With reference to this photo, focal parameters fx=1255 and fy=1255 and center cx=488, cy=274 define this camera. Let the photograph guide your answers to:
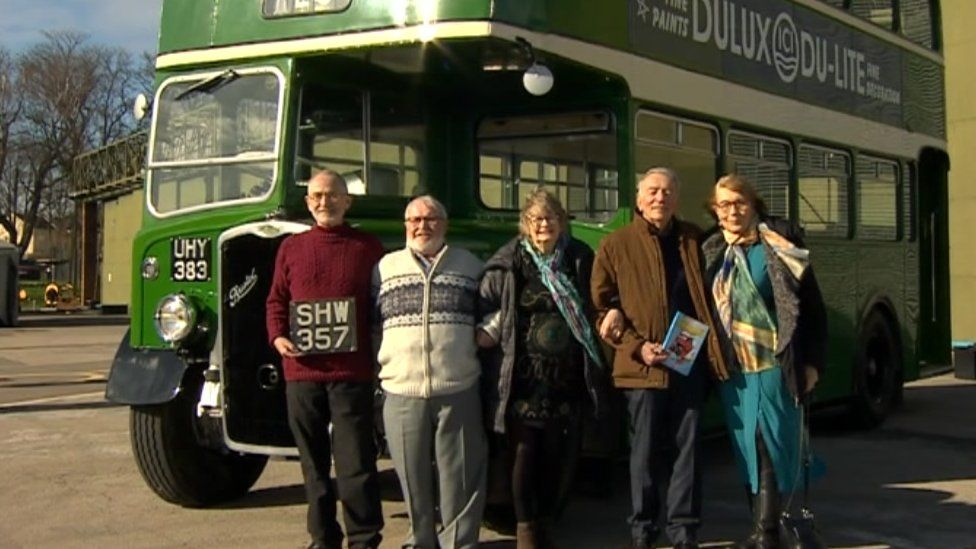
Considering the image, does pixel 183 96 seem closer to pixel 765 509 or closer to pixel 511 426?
pixel 511 426

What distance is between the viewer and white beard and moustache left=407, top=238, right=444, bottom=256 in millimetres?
5500

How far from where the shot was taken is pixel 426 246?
550 centimetres

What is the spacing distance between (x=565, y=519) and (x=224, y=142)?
2789 mm

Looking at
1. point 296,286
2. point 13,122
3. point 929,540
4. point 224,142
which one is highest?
point 13,122

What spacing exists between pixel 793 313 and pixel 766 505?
3.03 feet

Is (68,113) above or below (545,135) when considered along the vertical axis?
above

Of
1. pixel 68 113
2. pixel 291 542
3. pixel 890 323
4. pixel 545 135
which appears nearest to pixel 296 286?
pixel 291 542

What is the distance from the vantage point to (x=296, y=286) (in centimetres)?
561

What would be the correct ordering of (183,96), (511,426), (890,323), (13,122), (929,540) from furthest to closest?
(13,122) → (890,323) → (183,96) → (929,540) → (511,426)

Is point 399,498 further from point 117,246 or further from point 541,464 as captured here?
point 117,246

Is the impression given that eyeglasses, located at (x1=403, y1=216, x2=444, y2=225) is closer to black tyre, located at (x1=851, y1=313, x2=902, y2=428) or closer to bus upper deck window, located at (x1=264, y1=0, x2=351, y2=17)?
bus upper deck window, located at (x1=264, y1=0, x2=351, y2=17)

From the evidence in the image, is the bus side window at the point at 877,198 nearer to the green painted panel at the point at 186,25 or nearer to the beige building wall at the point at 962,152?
the green painted panel at the point at 186,25

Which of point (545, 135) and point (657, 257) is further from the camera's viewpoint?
point (545, 135)

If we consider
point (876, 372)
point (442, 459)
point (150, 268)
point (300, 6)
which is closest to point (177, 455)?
point (150, 268)
